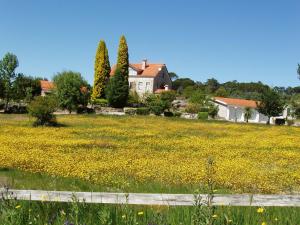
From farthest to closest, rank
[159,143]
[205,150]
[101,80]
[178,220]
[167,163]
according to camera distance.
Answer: [101,80] < [159,143] < [205,150] < [167,163] < [178,220]

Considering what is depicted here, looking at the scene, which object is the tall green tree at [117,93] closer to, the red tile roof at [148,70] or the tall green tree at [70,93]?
the tall green tree at [70,93]

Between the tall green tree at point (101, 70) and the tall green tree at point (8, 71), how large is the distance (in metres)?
23.2

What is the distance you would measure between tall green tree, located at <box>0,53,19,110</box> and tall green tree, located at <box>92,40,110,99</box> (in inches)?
912

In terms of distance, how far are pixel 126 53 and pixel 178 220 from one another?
80.7 meters

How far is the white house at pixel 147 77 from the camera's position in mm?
98688

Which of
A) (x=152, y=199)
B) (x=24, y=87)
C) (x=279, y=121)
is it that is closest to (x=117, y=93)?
(x=24, y=87)

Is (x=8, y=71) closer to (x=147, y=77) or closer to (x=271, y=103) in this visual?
(x=271, y=103)

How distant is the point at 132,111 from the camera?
63750 millimetres

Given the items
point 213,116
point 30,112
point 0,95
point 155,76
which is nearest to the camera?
point 30,112

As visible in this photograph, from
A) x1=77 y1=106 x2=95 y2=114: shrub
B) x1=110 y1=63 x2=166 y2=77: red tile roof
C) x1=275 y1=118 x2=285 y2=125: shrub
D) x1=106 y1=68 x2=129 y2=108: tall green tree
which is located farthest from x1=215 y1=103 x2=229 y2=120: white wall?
x1=77 y1=106 x2=95 y2=114: shrub

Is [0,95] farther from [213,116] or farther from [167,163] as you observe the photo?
[167,163]

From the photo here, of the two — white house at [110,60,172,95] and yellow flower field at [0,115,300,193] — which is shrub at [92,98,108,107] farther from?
yellow flower field at [0,115,300,193]

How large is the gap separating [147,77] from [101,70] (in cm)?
1817

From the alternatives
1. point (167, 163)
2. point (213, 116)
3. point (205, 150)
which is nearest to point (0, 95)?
point (213, 116)
